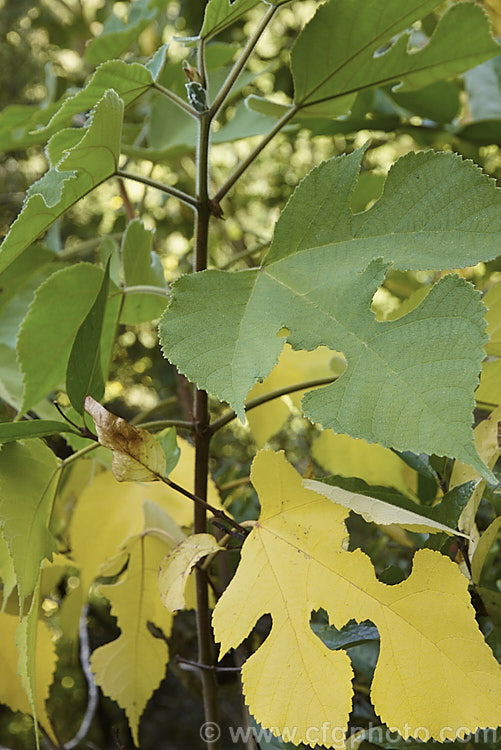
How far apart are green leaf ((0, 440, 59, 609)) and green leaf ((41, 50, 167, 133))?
14cm

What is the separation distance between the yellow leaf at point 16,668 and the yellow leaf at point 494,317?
0.25 metres

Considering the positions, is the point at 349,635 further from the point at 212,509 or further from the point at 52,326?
the point at 52,326

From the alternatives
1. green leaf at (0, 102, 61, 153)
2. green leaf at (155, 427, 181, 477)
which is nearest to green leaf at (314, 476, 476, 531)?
green leaf at (155, 427, 181, 477)

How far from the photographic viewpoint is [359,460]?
354 mm

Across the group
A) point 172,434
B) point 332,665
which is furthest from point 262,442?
point 332,665

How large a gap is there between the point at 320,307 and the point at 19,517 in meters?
0.14

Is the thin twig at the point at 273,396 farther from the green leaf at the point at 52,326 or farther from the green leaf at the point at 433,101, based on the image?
the green leaf at the point at 433,101

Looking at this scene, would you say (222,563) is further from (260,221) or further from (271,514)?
(260,221)

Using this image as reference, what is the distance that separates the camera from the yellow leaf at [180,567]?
24 cm

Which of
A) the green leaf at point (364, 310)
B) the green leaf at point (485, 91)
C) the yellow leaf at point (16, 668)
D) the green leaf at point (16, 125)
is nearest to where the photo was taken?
the green leaf at point (364, 310)

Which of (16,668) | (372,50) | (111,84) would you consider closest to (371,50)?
(372,50)

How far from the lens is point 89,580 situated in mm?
373

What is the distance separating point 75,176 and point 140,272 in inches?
3.9

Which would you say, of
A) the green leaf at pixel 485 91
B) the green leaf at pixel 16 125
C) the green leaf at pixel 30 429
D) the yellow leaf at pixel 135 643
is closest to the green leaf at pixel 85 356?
the green leaf at pixel 30 429
